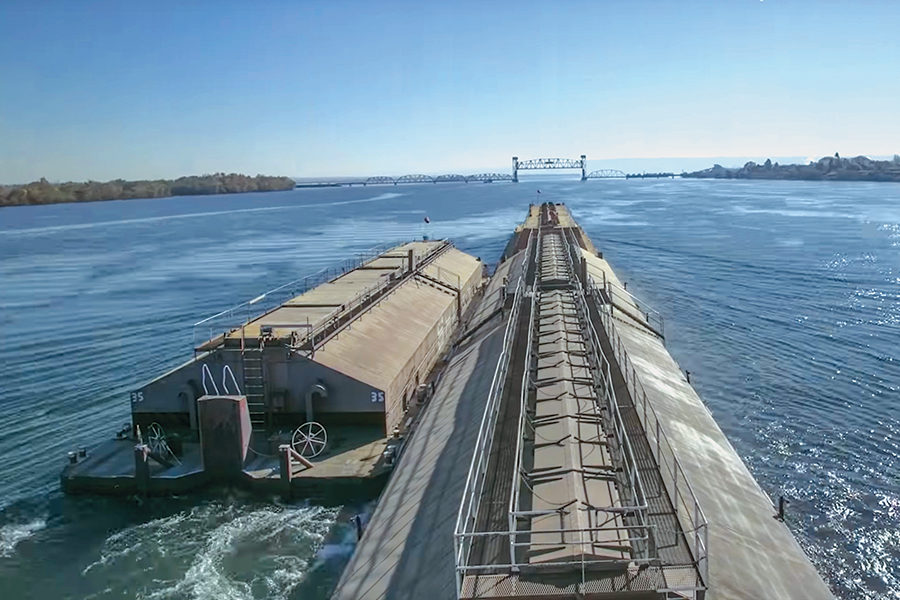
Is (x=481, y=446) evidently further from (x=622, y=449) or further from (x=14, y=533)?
(x=14, y=533)

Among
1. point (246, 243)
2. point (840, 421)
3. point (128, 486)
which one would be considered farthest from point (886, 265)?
point (246, 243)

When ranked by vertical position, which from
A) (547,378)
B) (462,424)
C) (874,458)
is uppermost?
(547,378)

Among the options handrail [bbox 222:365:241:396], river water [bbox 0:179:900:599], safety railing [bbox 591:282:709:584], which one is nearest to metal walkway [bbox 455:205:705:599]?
safety railing [bbox 591:282:709:584]

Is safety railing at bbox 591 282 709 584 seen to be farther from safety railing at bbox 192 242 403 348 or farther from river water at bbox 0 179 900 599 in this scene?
safety railing at bbox 192 242 403 348

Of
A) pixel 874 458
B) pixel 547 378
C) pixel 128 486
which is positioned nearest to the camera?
pixel 547 378

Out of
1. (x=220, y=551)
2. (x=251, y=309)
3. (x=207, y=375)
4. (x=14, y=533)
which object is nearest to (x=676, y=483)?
(x=220, y=551)

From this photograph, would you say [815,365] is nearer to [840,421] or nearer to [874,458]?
[840,421]
